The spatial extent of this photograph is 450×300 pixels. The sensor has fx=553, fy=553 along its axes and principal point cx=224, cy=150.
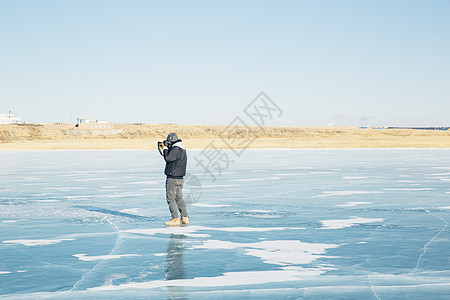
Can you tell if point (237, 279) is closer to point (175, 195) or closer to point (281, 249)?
point (281, 249)

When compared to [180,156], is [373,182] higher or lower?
lower

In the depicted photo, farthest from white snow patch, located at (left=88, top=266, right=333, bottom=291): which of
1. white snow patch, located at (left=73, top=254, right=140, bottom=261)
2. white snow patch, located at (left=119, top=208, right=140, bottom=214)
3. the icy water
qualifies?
white snow patch, located at (left=119, top=208, right=140, bottom=214)

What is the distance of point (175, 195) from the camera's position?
33.8ft

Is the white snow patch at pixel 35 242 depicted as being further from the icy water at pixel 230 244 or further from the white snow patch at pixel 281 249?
the white snow patch at pixel 281 249

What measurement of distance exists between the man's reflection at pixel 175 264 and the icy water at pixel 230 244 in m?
0.02

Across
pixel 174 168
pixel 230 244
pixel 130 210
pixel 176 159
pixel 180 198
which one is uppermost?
pixel 176 159

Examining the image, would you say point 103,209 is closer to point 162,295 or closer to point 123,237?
point 123,237

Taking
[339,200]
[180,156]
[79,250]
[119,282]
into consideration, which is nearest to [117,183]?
[339,200]

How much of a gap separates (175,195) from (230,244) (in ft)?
6.57

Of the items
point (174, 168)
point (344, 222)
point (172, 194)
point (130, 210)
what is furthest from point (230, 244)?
point (130, 210)

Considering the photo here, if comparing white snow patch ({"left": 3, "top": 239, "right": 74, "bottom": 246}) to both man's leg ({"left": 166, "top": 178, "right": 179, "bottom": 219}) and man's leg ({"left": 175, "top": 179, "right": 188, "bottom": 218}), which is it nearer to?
man's leg ({"left": 166, "top": 178, "right": 179, "bottom": 219})

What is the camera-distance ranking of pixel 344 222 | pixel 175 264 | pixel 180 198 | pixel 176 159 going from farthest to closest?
1. pixel 344 222
2. pixel 180 198
3. pixel 176 159
4. pixel 175 264

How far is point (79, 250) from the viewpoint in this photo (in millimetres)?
8281

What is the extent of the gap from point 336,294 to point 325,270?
1.05 meters
